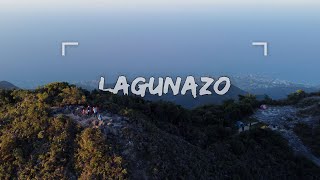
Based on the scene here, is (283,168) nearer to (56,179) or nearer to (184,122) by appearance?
(184,122)

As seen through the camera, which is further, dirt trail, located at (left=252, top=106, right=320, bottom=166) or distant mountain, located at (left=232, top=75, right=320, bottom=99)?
distant mountain, located at (left=232, top=75, right=320, bottom=99)

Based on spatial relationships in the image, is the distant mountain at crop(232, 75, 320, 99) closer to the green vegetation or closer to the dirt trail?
the dirt trail

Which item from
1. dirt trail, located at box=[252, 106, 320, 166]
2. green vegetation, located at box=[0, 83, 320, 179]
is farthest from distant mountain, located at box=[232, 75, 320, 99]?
green vegetation, located at box=[0, 83, 320, 179]

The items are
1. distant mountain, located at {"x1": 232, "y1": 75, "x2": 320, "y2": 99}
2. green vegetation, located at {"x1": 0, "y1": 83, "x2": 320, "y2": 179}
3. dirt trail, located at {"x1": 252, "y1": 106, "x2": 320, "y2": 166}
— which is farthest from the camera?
distant mountain, located at {"x1": 232, "y1": 75, "x2": 320, "y2": 99}

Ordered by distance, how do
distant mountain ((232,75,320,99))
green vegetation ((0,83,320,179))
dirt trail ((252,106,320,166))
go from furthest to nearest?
1. distant mountain ((232,75,320,99))
2. dirt trail ((252,106,320,166))
3. green vegetation ((0,83,320,179))

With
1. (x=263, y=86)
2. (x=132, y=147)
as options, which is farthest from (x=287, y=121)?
(x=263, y=86)

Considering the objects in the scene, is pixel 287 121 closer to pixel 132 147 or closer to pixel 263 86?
pixel 132 147
